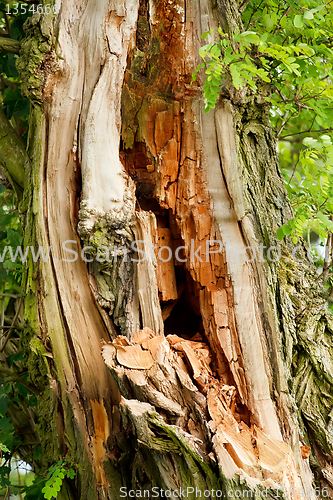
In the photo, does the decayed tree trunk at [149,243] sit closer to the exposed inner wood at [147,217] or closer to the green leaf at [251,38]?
the exposed inner wood at [147,217]

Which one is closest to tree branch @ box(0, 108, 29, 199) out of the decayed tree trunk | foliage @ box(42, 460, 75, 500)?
the decayed tree trunk

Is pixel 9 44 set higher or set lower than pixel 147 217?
higher

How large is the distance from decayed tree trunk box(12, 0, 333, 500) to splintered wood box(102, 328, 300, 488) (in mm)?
14

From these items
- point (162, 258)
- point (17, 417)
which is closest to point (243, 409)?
point (162, 258)

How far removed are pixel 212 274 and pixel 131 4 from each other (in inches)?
55.1

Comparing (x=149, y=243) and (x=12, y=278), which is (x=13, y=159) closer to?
(x=149, y=243)

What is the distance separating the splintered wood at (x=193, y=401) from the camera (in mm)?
1512

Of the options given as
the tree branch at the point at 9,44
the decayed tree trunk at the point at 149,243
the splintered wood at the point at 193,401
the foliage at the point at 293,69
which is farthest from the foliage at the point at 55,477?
the tree branch at the point at 9,44

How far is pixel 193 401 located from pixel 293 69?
154 centimetres

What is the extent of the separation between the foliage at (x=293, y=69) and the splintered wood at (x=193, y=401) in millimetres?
777

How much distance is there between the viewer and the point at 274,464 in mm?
1534

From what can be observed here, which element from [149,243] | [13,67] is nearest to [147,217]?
[149,243]

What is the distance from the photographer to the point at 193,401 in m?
1.62

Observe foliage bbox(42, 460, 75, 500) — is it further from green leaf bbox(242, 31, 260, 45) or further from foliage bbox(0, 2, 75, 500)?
green leaf bbox(242, 31, 260, 45)
